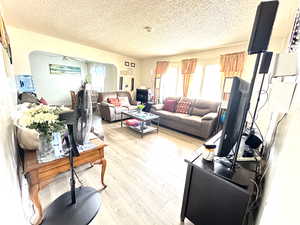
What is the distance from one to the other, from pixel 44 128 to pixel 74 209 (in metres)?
0.82

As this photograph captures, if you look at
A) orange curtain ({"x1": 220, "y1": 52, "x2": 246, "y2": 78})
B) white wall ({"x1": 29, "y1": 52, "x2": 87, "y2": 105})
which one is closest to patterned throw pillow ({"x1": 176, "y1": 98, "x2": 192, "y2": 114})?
orange curtain ({"x1": 220, "y1": 52, "x2": 246, "y2": 78})

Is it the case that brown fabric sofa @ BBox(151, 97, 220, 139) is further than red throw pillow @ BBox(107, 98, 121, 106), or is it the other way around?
red throw pillow @ BBox(107, 98, 121, 106)

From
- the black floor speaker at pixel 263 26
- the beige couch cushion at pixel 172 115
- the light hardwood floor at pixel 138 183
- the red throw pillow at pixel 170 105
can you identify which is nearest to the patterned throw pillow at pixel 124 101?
the beige couch cushion at pixel 172 115

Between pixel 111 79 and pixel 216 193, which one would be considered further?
pixel 111 79

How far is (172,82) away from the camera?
4.97 meters

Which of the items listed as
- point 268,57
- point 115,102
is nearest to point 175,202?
point 268,57

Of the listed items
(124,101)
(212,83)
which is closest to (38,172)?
(124,101)

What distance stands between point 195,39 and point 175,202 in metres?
3.24

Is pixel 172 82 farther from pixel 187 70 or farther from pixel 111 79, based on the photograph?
pixel 111 79

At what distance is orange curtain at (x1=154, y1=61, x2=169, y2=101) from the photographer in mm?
4919

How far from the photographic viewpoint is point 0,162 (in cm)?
52

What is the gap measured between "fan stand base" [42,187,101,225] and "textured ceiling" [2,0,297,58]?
2.47 meters

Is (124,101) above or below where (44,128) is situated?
below

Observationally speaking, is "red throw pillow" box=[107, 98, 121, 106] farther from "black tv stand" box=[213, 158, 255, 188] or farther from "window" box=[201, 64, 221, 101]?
"black tv stand" box=[213, 158, 255, 188]
